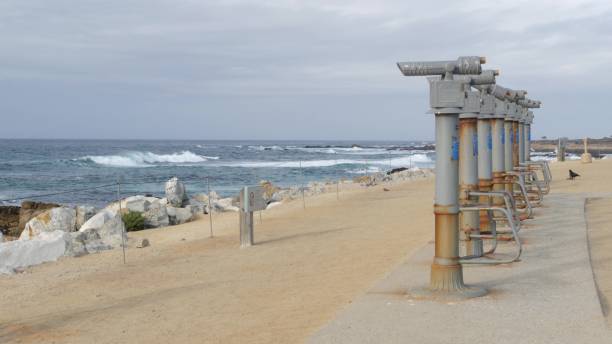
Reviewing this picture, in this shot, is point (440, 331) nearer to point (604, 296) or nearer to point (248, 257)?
point (604, 296)

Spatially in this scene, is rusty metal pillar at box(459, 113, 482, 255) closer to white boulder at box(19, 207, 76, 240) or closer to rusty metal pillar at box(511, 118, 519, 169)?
rusty metal pillar at box(511, 118, 519, 169)

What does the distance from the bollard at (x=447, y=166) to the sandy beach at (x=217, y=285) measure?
1075mm

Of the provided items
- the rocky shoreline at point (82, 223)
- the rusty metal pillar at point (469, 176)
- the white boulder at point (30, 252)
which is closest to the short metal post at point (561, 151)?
the rocky shoreline at point (82, 223)

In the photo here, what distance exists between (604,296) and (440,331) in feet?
7.66

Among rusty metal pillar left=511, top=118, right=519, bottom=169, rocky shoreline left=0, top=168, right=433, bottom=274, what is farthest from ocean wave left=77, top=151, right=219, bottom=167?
rusty metal pillar left=511, top=118, right=519, bottom=169

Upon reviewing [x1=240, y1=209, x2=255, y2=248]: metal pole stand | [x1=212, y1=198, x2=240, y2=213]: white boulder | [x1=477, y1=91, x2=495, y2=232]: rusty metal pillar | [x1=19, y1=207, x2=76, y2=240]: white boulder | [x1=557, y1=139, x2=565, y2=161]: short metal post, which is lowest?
[x1=212, y1=198, x2=240, y2=213]: white boulder

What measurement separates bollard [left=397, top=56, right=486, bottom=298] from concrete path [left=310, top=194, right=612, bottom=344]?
28 cm

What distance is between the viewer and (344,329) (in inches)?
222

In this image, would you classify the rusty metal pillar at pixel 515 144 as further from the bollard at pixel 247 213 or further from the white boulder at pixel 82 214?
the white boulder at pixel 82 214

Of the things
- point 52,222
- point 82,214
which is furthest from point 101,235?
point 82,214

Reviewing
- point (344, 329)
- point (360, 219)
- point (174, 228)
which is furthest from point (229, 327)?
point (174, 228)

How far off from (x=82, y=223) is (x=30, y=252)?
680 cm

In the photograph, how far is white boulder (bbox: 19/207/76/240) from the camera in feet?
54.7

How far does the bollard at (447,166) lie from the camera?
664cm
